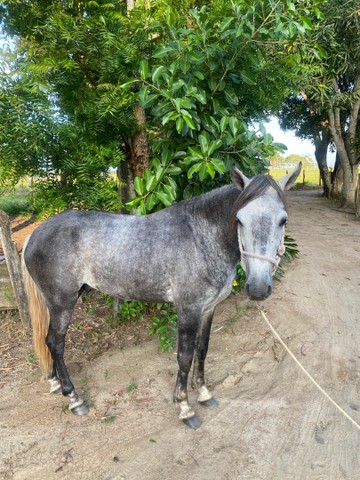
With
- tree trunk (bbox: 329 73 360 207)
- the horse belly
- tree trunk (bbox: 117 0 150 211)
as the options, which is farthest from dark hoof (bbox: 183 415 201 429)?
tree trunk (bbox: 329 73 360 207)

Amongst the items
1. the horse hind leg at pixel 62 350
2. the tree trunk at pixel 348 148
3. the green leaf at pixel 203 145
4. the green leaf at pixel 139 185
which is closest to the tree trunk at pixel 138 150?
the green leaf at pixel 139 185

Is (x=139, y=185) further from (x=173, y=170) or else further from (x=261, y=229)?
(x=261, y=229)

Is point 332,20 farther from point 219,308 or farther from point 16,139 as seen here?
point 16,139

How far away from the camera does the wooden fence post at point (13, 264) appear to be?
391cm

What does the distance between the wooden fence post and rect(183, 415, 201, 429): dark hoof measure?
238cm

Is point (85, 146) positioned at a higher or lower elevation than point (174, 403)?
higher

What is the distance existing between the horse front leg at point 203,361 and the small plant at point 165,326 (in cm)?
69

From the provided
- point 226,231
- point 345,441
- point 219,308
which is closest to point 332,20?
point 219,308

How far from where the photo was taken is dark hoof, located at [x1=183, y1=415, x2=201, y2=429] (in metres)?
2.66

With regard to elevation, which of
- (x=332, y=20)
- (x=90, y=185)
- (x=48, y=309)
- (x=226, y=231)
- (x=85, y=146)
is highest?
(x=332, y=20)

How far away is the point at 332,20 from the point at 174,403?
10.4m

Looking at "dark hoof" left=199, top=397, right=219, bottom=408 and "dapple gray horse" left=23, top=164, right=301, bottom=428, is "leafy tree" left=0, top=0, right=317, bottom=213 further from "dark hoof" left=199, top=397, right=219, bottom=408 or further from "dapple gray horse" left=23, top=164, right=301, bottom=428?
"dark hoof" left=199, top=397, right=219, bottom=408

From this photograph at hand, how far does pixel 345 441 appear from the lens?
244 cm

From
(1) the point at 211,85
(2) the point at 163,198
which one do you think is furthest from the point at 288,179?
(1) the point at 211,85
